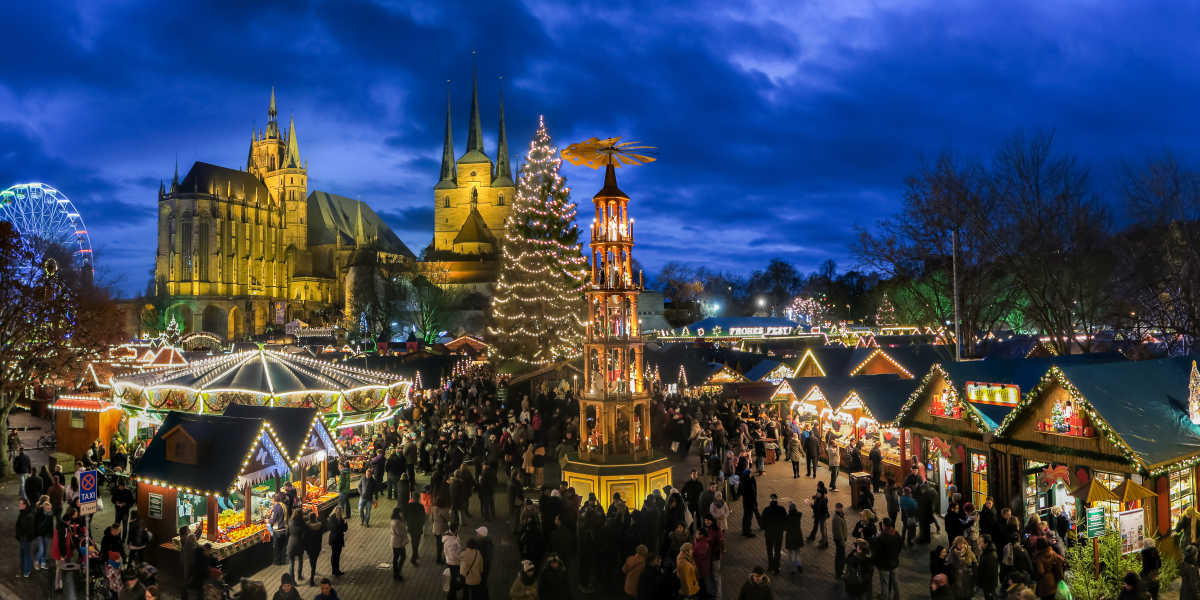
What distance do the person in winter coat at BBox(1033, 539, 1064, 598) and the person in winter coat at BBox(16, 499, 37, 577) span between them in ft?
42.8

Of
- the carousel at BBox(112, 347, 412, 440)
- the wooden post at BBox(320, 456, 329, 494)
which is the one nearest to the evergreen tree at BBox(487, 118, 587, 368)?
the carousel at BBox(112, 347, 412, 440)

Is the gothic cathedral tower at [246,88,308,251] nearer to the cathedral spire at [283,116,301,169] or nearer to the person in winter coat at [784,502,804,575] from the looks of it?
the cathedral spire at [283,116,301,169]

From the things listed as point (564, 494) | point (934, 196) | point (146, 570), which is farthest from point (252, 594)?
point (934, 196)

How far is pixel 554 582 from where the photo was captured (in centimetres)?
734

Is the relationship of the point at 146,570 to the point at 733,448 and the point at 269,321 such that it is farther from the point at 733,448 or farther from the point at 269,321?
the point at 269,321

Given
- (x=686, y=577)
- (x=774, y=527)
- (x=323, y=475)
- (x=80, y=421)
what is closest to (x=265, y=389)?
(x=323, y=475)

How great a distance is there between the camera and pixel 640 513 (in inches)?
390

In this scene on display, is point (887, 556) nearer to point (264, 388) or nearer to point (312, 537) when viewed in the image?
point (312, 537)

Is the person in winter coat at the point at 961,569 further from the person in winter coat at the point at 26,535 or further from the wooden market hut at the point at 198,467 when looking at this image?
the person in winter coat at the point at 26,535

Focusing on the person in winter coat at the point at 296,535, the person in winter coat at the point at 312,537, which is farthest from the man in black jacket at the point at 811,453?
the person in winter coat at the point at 296,535

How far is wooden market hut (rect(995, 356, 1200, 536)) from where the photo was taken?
9516 millimetres

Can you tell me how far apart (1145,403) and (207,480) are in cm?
1401

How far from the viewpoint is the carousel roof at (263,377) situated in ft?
47.6

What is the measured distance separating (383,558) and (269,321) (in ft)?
272
